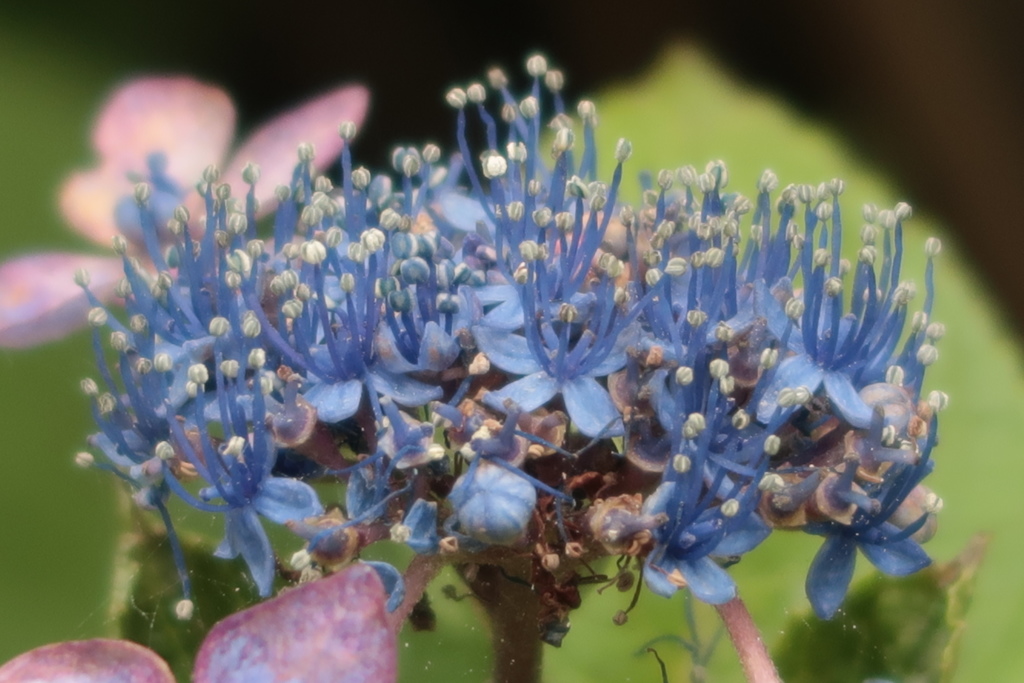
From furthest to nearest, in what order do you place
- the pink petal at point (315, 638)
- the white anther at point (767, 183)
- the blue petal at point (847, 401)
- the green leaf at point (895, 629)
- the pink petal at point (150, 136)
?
the pink petal at point (150, 136) < the green leaf at point (895, 629) < the white anther at point (767, 183) < the blue petal at point (847, 401) < the pink petal at point (315, 638)

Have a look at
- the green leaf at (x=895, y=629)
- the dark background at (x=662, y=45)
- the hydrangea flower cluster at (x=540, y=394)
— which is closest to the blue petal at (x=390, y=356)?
the hydrangea flower cluster at (x=540, y=394)

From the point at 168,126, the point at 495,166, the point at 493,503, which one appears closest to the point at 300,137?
the point at 168,126

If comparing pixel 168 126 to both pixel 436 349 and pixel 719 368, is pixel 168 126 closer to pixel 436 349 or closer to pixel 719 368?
pixel 436 349

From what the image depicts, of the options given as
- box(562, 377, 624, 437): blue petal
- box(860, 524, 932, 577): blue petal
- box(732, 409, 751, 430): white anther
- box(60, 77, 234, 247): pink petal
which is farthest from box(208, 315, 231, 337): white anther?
box(60, 77, 234, 247): pink petal

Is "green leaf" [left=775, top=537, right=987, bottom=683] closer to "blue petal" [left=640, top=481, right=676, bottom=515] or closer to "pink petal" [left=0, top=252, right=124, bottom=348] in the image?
"blue petal" [left=640, top=481, right=676, bottom=515]

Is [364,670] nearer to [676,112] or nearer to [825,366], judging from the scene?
[825,366]

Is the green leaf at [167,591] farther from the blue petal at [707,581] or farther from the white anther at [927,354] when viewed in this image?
the white anther at [927,354]

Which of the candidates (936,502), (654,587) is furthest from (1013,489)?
(654,587)
